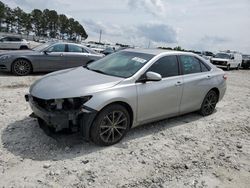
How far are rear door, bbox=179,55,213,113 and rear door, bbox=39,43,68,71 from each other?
20.8ft

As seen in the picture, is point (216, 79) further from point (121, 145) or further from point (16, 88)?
point (16, 88)

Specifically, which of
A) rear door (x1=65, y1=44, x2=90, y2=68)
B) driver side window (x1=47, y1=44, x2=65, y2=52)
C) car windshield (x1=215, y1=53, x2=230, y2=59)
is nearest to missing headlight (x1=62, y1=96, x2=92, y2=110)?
driver side window (x1=47, y1=44, x2=65, y2=52)

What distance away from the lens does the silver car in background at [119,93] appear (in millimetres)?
4152

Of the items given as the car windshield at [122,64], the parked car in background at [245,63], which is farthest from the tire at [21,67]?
the parked car in background at [245,63]

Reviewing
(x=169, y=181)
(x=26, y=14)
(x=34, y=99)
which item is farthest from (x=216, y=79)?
(x=26, y=14)

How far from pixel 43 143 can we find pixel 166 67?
2655 mm

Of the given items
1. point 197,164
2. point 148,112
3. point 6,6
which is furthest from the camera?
point 6,6

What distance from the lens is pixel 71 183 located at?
346cm

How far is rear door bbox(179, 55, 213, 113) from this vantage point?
18.8ft

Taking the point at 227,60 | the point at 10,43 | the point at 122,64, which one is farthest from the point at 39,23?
the point at 122,64

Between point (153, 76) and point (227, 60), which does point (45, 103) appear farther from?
point (227, 60)

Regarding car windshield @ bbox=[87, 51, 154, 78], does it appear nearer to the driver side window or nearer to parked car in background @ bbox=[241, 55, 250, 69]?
the driver side window

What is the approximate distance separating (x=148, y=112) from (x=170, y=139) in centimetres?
66

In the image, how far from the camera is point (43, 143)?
175 inches
